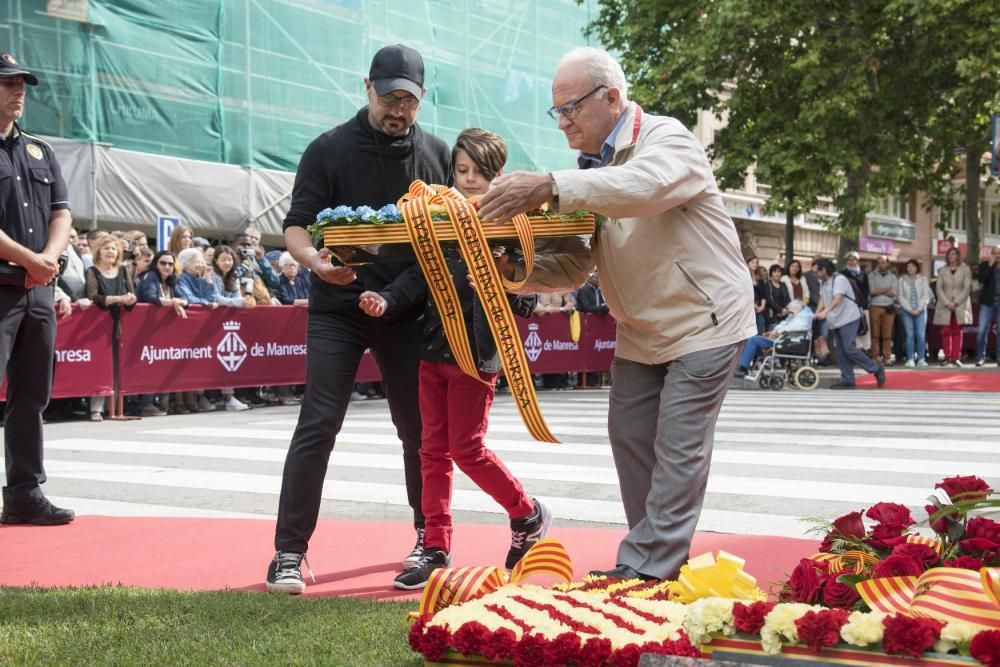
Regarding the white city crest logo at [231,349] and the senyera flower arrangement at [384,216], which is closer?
the senyera flower arrangement at [384,216]

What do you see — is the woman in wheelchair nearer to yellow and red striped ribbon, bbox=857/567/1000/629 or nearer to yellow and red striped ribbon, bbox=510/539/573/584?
yellow and red striped ribbon, bbox=510/539/573/584

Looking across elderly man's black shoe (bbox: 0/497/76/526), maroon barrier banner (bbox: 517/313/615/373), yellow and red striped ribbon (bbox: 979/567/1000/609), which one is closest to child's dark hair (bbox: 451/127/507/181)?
yellow and red striped ribbon (bbox: 979/567/1000/609)

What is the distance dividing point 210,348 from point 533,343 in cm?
534

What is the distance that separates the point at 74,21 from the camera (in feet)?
70.9

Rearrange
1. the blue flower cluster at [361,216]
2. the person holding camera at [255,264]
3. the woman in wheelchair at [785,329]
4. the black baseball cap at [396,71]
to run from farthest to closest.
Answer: the woman in wheelchair at [785,329] < the person holding camera at [255,264] < the black baseball cap at [396,71] < the blue flower cluster at [361,216]

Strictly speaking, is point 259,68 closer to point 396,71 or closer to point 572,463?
point 572,463

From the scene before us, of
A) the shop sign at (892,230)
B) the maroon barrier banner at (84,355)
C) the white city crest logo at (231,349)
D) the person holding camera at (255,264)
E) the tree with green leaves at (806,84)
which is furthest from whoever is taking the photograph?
the shop sign at (892,230)

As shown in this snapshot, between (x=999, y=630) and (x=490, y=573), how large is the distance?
1.57 m

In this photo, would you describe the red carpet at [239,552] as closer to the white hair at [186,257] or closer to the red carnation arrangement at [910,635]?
the red carnation arrangement at [910,635]

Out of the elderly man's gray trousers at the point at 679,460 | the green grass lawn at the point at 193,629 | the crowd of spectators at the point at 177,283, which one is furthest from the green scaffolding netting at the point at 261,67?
the elderly man's gray trousers at the point at 679,460

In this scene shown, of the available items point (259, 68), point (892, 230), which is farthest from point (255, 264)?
point (892, 230)

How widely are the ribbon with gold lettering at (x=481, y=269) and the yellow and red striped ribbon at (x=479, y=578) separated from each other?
38cm

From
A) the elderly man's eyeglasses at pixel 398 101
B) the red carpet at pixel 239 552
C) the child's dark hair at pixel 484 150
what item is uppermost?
the elderly man's eyeglasses at pixel 398 101

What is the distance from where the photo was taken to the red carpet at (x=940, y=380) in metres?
18.6
